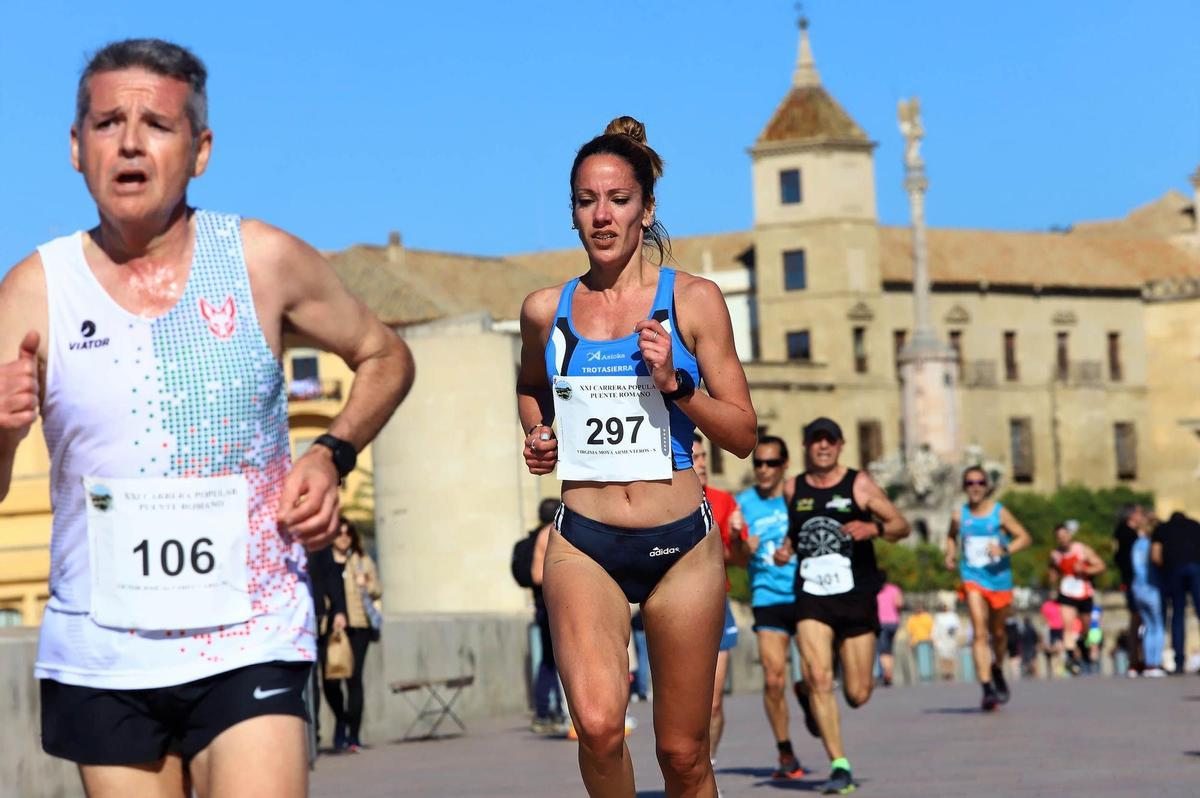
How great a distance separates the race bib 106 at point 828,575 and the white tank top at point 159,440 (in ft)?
27.2

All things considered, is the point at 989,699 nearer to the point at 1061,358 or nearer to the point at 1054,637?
the point at 1054,637

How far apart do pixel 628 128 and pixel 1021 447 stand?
10989 cm

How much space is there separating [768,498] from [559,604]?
7148 millimetres

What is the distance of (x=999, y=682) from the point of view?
21.1 m

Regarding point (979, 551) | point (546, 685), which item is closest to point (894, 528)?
point (979, 551)

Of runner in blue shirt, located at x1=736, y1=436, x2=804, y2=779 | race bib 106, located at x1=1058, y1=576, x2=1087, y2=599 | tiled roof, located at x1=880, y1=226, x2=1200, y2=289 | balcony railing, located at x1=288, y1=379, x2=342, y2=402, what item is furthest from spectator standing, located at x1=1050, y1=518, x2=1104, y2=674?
tiled roof, located at x1=880, y1=226, x2=1200, y2=289

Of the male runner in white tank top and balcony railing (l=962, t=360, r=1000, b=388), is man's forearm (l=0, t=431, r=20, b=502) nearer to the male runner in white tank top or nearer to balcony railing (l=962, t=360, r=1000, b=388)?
the male runner in white tank top


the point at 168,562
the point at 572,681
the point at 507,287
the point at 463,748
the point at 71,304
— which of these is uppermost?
the point at 507,287

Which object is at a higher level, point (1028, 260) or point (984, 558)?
point (1028, 260)

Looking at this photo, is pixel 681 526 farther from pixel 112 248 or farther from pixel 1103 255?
pixel 1103 255

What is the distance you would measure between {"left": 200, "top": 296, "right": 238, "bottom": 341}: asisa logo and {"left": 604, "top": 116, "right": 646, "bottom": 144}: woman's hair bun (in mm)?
2968

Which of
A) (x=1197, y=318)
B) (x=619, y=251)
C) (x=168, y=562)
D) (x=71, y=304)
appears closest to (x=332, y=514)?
(x=168, y=562)

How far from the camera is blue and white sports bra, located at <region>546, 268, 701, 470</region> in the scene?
7.66 m

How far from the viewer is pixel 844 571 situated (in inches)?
529
